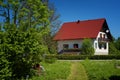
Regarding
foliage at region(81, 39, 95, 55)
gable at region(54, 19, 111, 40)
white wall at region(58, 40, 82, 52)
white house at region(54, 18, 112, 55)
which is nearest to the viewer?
foliage at region(81, 39, 95, 55)

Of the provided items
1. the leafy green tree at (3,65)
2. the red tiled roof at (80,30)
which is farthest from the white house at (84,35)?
the leafy green tree at (3,65)

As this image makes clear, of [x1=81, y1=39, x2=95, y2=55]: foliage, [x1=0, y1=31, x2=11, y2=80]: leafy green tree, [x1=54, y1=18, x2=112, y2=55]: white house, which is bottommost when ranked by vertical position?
[x1=0, y1=31, x2=11, y2=80]: leafy green tree

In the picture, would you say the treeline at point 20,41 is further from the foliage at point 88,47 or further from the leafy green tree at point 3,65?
the foliage at point 88,47

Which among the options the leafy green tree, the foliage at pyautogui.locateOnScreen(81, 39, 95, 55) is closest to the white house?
the foliage at pyautogui.locateOnScreen(81, 39, 95, 55)

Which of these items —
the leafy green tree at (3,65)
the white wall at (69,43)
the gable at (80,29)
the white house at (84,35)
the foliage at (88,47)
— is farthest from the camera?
the white wall at (69,43)

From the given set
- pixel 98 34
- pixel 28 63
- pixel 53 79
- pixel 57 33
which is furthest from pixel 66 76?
pixel 57 33

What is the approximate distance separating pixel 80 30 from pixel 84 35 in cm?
226

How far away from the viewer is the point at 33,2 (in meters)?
21.9

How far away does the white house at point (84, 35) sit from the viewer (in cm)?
5297

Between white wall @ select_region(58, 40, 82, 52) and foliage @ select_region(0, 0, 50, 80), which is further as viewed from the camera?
white wall @ select_region(58, 40, 82, 52)

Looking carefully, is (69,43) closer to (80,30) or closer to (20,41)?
(80,30)

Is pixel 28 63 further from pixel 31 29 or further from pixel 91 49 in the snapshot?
pixel 91 49

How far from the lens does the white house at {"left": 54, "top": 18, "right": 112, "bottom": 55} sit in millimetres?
52969

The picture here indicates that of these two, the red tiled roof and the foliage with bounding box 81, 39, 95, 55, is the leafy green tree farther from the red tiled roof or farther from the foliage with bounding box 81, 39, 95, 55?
the red tiled roof
